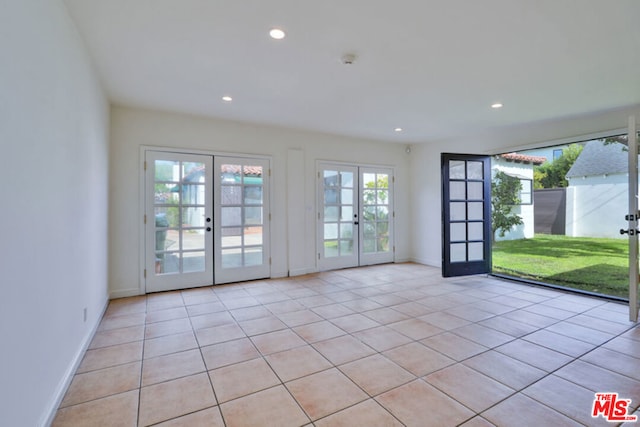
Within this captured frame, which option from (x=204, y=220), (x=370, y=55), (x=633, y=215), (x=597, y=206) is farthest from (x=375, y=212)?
(x=597, y=206)

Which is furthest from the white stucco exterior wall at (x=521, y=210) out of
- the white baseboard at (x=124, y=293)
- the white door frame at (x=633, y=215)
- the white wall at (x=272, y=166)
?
the white baseboard at (x=124, y=293)

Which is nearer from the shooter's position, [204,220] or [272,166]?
[204,220]

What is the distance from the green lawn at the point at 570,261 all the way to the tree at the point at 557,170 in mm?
2134

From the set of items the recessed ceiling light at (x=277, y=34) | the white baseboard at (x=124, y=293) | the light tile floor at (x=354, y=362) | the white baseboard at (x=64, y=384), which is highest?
the recessed ceiling light at (x=277, y=34)

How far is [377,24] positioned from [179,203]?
3542mm

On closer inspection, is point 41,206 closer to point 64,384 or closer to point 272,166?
point 64,384

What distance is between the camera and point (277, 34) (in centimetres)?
239

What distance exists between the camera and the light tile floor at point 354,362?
184 centimetres

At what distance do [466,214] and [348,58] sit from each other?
12.0 ft

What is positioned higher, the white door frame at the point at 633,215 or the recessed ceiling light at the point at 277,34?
the recessed ceiling light at the point at 277,34

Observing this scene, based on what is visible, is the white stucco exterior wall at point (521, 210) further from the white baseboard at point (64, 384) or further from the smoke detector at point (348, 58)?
the white baseboard at point (64, 384)

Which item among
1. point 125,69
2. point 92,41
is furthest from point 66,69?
point 125,69

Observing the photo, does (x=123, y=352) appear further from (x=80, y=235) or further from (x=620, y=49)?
(x=620, y=49)

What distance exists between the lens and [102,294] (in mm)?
3516
